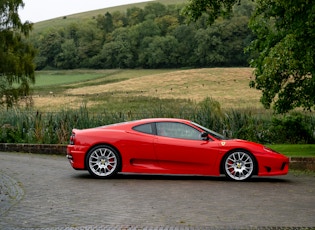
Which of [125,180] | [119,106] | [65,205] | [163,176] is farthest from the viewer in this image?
[119,106]

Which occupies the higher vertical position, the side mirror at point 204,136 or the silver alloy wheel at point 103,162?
the side mirror at point 204,136

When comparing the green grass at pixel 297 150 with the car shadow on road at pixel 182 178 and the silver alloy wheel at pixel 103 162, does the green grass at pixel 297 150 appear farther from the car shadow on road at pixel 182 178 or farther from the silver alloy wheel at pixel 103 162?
the silver alloy wheel at pixel 103 162

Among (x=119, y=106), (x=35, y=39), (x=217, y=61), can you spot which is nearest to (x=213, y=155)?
(x=119, y=106)

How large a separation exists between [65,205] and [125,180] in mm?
3777

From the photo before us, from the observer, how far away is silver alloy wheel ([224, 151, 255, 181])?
14.2 meters

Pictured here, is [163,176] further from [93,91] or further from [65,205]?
[93,91]

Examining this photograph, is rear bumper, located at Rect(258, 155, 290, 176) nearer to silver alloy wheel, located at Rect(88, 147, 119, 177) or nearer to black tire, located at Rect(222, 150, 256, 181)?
black tire, located at Rect(222, 150, 256, 181)

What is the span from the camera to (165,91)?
226ft

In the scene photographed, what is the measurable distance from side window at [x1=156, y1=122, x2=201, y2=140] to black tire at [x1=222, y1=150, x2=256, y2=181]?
0.87m

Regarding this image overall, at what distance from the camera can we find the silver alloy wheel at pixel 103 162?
14.4 m

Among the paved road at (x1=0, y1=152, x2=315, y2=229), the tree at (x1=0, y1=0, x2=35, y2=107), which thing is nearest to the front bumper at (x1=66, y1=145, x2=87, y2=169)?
the paved road at (x1=0, y1=152, x2=315, y2=229)

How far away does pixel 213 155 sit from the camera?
1423 cm

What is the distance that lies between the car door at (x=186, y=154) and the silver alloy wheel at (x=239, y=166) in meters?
0.33

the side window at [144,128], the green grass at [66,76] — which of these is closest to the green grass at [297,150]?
the side window at [144,128]
